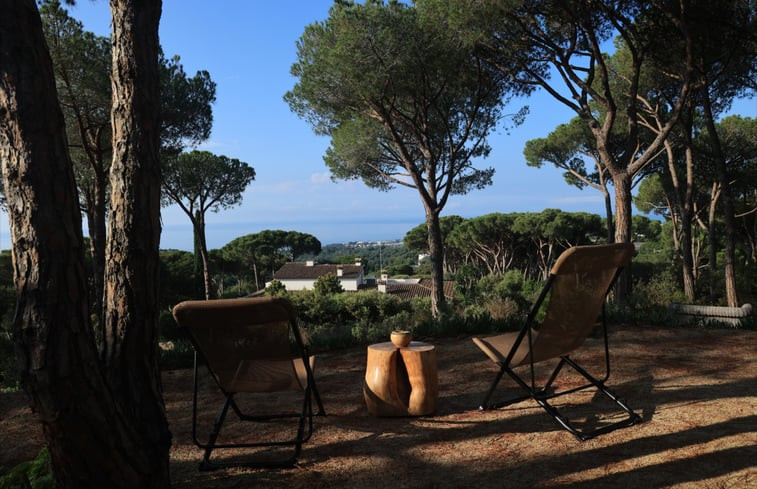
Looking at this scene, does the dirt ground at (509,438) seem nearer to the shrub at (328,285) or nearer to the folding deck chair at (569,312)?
the folding deck chair at (569,312)

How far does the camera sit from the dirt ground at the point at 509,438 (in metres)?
1.97

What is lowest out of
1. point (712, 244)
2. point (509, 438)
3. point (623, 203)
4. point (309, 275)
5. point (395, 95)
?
point (309, 275)

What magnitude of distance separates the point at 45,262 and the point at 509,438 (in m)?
2.05

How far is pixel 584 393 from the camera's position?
10.2 ft

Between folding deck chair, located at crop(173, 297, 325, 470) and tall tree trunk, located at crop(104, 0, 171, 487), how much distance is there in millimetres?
214

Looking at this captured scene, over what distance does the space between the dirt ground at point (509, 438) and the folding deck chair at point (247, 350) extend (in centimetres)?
14

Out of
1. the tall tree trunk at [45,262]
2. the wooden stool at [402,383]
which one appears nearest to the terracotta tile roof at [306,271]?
the wooden stool at [402,383]

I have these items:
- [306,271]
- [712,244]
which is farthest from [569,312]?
[306,271]

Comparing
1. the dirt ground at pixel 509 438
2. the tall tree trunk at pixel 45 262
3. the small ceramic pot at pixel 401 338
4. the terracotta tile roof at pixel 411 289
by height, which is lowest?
the terracotta tile roof at pixel 411 289

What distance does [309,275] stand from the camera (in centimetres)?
3472

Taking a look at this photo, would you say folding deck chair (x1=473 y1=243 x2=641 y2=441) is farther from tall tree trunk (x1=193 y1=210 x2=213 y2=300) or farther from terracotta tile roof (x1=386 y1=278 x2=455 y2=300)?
terracotta tile roof (x1=386 y1=278 x2=455 y2=300)

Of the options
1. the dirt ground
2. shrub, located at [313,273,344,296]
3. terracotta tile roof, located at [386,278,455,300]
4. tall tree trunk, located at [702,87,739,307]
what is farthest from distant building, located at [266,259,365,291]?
the dirt ground

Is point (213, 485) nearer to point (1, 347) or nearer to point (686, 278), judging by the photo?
point (1, 347)

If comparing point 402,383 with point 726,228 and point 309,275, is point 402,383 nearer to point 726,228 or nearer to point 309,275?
point 726,228
